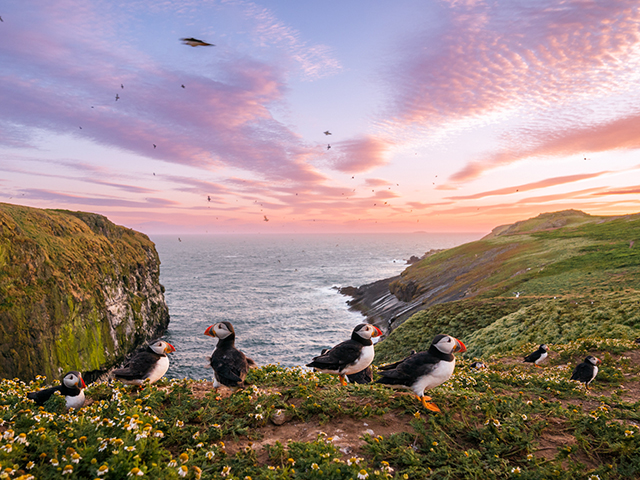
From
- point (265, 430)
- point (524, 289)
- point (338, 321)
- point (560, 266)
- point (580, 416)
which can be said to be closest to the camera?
point (265, 430)

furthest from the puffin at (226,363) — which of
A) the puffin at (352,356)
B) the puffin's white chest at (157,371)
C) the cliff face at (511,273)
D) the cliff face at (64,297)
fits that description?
the cliff face at (511,273)

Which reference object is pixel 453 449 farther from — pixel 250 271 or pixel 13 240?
pixel 250 271

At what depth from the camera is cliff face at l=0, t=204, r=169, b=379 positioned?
29830 mm

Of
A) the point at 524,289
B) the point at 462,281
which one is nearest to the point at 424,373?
the point at 524,289

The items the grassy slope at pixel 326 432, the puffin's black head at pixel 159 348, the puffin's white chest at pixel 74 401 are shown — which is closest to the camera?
the grassy slope at pixel 326 432

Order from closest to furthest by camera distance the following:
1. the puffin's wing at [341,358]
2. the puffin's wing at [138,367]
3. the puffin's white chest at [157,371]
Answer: the puffin's wing at [138,367]
the puffin's wing at [341,358]
the puffin's white chest at [157,371]

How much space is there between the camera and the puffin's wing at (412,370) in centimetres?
692

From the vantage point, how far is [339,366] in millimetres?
8227

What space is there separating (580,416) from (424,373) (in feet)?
13.3

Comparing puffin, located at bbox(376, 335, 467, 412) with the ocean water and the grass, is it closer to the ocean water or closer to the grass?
the grass

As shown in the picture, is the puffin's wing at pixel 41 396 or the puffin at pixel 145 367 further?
the puffin at pixel 145 367

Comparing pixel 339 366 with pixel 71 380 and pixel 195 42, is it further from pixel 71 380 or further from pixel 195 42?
pixel 195 42

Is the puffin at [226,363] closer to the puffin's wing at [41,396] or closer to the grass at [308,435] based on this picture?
the grass at [308,435]

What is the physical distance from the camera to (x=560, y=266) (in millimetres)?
42781
